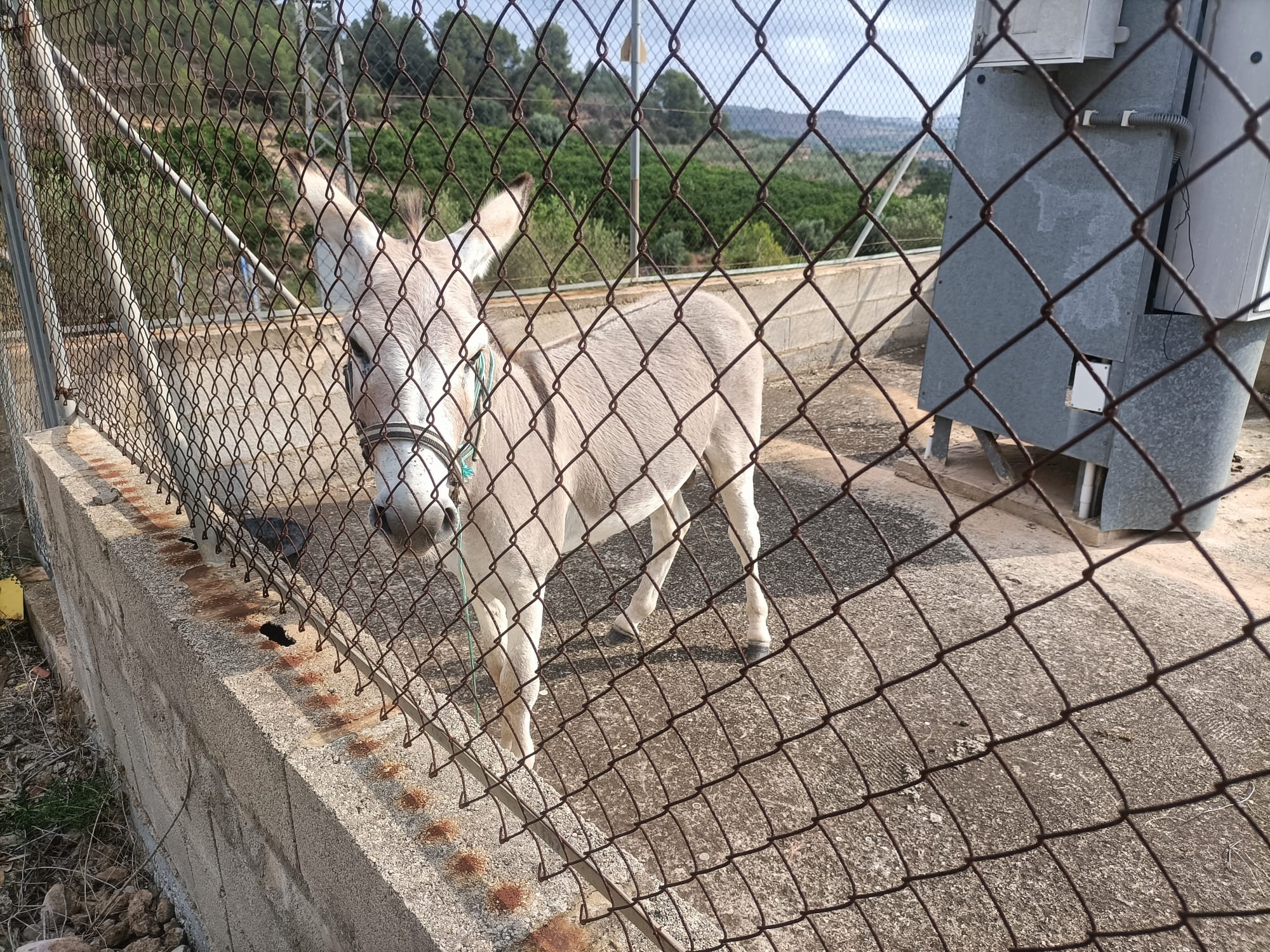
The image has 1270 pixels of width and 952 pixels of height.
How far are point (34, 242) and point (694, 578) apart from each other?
10.6 feet

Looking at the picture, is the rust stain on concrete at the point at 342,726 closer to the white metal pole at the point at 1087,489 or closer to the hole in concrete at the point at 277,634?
the hole in concrete at the point at 277,634

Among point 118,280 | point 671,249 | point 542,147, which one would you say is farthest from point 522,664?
point 542,147

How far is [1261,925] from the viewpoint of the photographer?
2252 mm

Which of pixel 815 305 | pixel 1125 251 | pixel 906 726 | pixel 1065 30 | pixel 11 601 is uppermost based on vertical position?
pixel 1065 30

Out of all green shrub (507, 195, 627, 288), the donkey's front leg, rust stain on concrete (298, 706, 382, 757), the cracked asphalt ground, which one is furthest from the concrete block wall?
rust stain on concrete (298, 706, 382, 757)

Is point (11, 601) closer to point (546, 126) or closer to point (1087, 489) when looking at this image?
point (1087, 489)

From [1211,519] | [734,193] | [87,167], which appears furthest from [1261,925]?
[734,193]

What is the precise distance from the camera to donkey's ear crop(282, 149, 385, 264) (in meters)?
1.83

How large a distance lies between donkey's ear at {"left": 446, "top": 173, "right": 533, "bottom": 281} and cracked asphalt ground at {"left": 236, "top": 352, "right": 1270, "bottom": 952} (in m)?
0.64

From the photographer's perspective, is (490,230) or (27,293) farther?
(27,293)

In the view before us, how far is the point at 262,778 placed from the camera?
186 centimetres

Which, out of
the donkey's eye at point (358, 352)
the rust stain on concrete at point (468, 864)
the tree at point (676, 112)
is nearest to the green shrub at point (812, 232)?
the tree at point (676, 112)

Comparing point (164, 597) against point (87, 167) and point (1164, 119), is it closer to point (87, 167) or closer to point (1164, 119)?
point (87, 167)

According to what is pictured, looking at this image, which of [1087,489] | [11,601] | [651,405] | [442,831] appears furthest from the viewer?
[1087,489]
